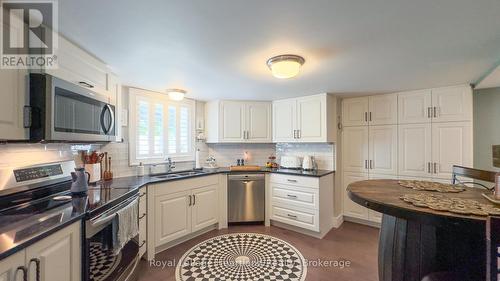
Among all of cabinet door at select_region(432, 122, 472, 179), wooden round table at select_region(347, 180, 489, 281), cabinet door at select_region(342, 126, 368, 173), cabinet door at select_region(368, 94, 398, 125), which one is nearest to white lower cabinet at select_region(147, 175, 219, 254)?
wooden round table at select_region(347, 180, 489, 281)

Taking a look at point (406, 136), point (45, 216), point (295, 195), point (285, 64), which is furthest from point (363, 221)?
point (45, 216)

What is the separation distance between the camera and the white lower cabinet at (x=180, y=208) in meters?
2.42

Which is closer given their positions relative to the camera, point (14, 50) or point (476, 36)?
point (14, 50)

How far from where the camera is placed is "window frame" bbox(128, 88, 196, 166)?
285 centimetres

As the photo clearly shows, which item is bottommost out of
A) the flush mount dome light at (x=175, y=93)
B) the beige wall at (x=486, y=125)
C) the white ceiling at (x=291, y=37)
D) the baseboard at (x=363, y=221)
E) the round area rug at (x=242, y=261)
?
the round area rug at (x=242, y=261)

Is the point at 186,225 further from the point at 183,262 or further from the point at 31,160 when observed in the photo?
the point at 31,160

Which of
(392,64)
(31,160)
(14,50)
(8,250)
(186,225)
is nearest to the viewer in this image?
(8,250)

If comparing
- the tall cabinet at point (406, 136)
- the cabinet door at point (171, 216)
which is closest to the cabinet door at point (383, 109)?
the tall cabinet at point (406, 136)

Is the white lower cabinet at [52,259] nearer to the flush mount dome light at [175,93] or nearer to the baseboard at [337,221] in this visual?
the flush mount dome light at [175,93]

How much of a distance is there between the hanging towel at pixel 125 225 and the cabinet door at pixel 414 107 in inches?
141

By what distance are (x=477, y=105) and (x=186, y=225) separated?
410 cm

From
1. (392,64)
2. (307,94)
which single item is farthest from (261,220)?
(392,64)

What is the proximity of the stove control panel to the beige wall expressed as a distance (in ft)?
15.2

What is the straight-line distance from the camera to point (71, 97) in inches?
62.2
